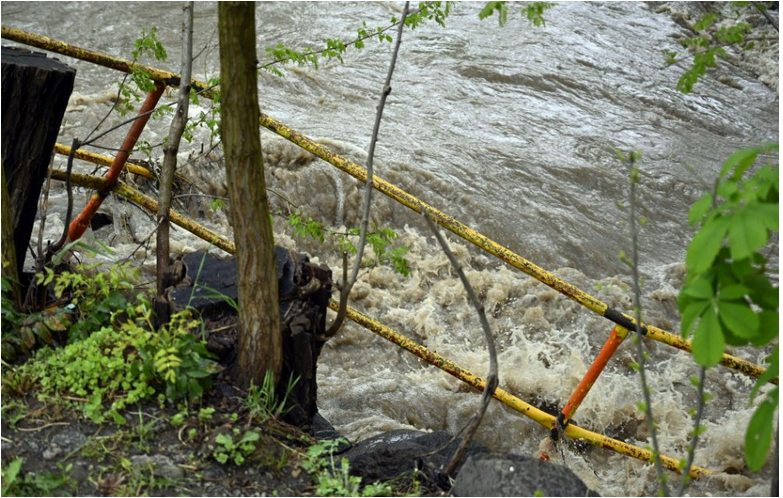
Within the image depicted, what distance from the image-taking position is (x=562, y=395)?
468 cm

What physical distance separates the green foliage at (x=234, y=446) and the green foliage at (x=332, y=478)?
173 mm

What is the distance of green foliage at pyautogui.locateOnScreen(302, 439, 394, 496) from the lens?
231cm

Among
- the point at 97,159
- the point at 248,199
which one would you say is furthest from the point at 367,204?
the point at 97,159

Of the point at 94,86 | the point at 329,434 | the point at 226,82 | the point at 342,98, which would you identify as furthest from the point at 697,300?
the point at 94,86

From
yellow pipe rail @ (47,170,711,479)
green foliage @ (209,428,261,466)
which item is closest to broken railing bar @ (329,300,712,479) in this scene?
yellow pipe rail @ (47,170,711,479)

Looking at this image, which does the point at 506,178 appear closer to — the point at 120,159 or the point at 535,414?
the point at 535,414

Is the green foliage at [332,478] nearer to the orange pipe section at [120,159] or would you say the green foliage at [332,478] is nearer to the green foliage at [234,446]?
the green foliage at [234,446]

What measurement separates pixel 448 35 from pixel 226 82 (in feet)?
24.3

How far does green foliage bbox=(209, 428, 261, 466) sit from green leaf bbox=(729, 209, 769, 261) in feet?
4.77

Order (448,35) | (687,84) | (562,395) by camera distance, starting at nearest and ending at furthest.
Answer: (687,84) → (562,395) → (448,35)

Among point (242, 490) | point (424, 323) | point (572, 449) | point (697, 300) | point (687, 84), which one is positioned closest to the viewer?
point (697, 300)

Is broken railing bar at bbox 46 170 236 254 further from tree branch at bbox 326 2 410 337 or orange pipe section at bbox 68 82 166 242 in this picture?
tree branch at bbox 326 2 410 337

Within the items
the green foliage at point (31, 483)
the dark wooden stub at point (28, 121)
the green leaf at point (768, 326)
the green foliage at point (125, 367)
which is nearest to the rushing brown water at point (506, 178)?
the dark wooden stub at point (28, 121)

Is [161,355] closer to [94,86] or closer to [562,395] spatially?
[562,395]
